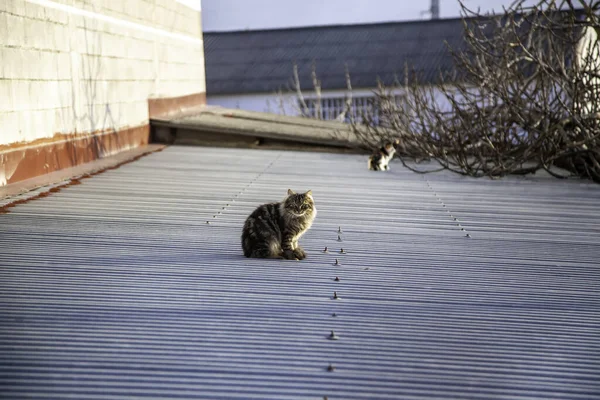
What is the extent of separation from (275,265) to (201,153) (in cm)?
685

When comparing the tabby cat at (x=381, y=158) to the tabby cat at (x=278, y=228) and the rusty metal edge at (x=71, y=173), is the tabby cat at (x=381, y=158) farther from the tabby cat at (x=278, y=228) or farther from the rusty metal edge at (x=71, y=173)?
the tabby cat at (x=278, y=228)

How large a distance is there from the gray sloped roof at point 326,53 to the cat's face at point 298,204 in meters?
28.6

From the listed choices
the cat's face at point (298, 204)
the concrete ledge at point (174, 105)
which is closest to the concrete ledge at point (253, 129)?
the concrete ledge at point (174, 105)

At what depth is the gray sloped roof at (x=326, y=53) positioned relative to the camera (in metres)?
34.6

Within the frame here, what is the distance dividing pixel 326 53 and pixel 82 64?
2706 centimetres

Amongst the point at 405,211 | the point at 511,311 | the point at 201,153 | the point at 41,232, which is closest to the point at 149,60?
the point at 201,153

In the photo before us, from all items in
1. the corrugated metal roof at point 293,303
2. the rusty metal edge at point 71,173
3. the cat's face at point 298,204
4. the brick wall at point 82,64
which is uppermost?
the brick wall at point 82,64

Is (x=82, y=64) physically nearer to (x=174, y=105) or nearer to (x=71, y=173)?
(x=71, y=173)

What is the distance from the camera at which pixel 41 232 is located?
5.54 metres

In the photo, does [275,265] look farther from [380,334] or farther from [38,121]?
[38,121]

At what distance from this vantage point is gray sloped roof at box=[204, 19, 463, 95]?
3456 cm

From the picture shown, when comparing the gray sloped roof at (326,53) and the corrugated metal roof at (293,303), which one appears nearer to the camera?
the corrugated metal roof at (293,303)

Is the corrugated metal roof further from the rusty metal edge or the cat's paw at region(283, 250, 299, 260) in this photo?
the rusty metal edge

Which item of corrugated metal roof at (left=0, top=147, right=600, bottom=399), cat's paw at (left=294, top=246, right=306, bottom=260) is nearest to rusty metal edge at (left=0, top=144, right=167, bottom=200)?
corrugated metal roof at (left=0, top=147, right=600, bottom=399)
